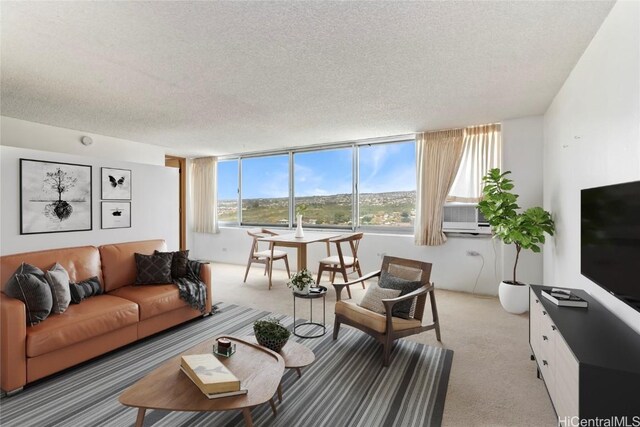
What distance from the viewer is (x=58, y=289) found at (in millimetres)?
2574

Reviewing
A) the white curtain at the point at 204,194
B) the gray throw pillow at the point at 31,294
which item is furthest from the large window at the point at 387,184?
the gray throw pillow at the point at 31,294

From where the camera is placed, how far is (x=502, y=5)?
188 centimetres

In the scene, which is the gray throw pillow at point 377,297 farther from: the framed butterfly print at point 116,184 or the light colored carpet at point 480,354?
the framed butterfly print at point 116,184

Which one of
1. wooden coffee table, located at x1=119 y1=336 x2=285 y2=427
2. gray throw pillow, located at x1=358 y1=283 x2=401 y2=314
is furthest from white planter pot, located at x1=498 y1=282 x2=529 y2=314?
wooden coffee table, located at x1=119 y1=336 x2=285 y2=427

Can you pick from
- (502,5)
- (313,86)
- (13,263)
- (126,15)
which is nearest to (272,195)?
(313,86)

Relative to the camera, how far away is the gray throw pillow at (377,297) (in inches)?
111

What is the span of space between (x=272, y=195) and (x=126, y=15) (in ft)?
16.0

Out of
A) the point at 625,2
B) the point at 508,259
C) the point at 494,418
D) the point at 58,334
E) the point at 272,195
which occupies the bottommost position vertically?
the point at 494,418

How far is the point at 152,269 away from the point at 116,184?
5.63 feet

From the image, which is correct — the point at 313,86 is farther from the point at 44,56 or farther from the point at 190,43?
the point at 44,56

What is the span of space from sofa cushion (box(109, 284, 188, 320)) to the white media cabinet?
3252mm

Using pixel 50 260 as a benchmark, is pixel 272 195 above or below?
above

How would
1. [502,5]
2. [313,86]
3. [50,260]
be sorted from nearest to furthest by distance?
[502,5] < [50,260] < [313,86]

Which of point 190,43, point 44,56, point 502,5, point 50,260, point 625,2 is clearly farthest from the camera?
point 50,260
